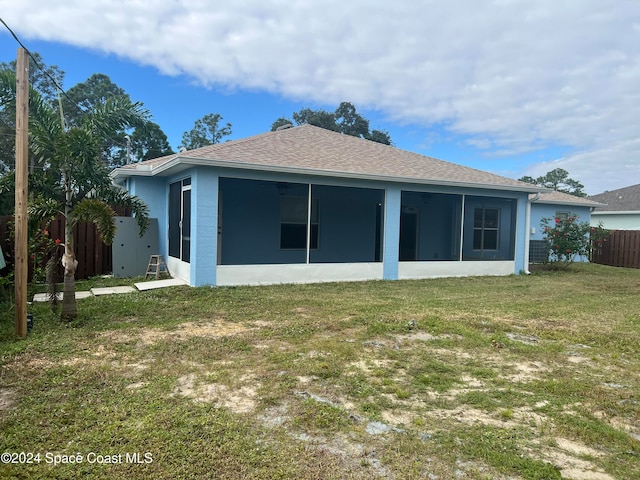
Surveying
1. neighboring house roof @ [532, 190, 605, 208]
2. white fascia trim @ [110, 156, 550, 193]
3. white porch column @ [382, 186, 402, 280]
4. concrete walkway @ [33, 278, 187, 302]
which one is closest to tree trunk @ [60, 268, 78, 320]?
concrete walkway @ [33, 278, 187, 302]

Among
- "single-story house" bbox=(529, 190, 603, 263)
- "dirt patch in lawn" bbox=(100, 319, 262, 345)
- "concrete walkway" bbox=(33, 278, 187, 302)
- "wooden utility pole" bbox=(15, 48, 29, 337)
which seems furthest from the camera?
"single-story house" bbox=(529, 190, 603, 263)

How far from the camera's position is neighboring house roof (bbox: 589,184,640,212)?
20594mm

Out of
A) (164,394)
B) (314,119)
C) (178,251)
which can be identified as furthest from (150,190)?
(314,119)

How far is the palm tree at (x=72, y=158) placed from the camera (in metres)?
5.44

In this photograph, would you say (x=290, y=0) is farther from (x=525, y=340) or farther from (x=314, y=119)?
(x=314, y=119)

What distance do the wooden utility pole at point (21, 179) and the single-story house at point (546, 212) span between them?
1538 centimetres

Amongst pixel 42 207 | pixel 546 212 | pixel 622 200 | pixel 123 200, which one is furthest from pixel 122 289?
pixel 622 200

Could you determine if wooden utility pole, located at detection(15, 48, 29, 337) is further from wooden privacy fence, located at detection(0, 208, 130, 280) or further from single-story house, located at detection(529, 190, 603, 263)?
single-story house, located at detection(529, 190, 603, 263)

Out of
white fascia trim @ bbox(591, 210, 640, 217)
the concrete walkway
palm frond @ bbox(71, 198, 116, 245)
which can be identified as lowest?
the concrete walkway

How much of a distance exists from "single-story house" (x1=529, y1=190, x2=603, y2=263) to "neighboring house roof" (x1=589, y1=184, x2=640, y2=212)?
12.5 feet

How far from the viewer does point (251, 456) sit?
246 centimetres

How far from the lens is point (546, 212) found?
Result: 16.6 metres

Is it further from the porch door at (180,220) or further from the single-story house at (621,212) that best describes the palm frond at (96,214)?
the single-story house at (621,212)

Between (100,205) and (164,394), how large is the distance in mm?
3244
